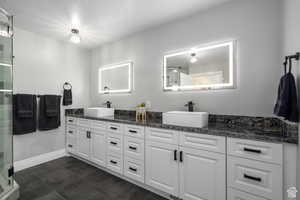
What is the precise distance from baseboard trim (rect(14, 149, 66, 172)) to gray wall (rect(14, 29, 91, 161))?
68 mm

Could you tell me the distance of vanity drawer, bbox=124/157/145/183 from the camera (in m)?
1.92

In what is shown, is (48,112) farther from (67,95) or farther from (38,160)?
(38,160)

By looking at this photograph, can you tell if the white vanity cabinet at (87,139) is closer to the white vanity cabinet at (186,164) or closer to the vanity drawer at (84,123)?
the vanity drawer at (84,123)

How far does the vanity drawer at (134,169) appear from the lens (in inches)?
75.7

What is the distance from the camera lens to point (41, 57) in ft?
9.12

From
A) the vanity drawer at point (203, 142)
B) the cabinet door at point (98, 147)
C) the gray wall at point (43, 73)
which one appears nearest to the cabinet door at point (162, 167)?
the vanity drawer at point (203, 142)

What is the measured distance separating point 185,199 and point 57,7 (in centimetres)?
288

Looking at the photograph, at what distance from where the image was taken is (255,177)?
123 cm

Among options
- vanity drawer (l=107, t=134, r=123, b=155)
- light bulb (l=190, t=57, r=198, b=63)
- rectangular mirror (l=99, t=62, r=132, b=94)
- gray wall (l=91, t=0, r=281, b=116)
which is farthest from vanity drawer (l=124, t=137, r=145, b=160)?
light bulb (l=190, t=57, r=198, b=63)

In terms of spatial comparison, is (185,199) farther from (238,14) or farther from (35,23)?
(35,23)

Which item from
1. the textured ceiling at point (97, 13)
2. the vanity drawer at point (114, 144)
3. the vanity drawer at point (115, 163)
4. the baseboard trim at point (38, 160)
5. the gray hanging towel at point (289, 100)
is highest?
the textured ceiling at point (97, 13)

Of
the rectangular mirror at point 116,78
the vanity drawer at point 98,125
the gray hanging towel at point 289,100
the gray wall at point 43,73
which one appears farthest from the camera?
the rectangular mirror at point 116,78

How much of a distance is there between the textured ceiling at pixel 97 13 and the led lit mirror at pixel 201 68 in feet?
1.90

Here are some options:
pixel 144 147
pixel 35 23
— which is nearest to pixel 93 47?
pixel 35 23
